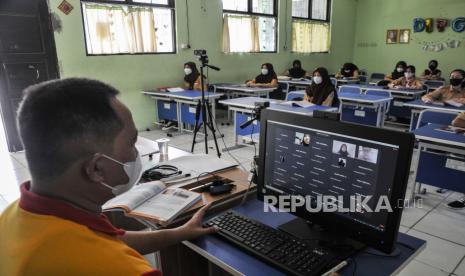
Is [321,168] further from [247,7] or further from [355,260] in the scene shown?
[247,7]

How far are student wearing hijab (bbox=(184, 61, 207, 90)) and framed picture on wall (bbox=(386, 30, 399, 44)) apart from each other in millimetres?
6435

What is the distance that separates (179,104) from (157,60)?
1191 mm

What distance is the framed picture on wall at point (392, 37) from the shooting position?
31.6 feet

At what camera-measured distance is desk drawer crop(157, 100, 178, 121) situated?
5.91m

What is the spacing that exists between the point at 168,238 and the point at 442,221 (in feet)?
8.45

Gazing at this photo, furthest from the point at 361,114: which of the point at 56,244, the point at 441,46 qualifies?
the point at 441,46

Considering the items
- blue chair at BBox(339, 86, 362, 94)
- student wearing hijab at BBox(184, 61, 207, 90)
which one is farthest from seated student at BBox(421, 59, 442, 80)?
student wearing hijab at BBox(184, 61, 207, 90)

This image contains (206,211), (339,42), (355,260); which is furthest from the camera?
(339,42)

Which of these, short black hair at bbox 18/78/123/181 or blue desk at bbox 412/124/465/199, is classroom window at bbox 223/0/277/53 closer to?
blue desk at bbox 412/124/465/199

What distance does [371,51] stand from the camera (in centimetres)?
1033

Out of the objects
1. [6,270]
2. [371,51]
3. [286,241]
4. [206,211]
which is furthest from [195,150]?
[371,51]

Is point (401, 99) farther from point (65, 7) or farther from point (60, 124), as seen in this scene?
point (60, 124)

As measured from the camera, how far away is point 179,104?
5.65m

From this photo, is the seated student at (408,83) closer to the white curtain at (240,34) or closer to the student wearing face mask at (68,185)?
the white curtain at (240,34)
